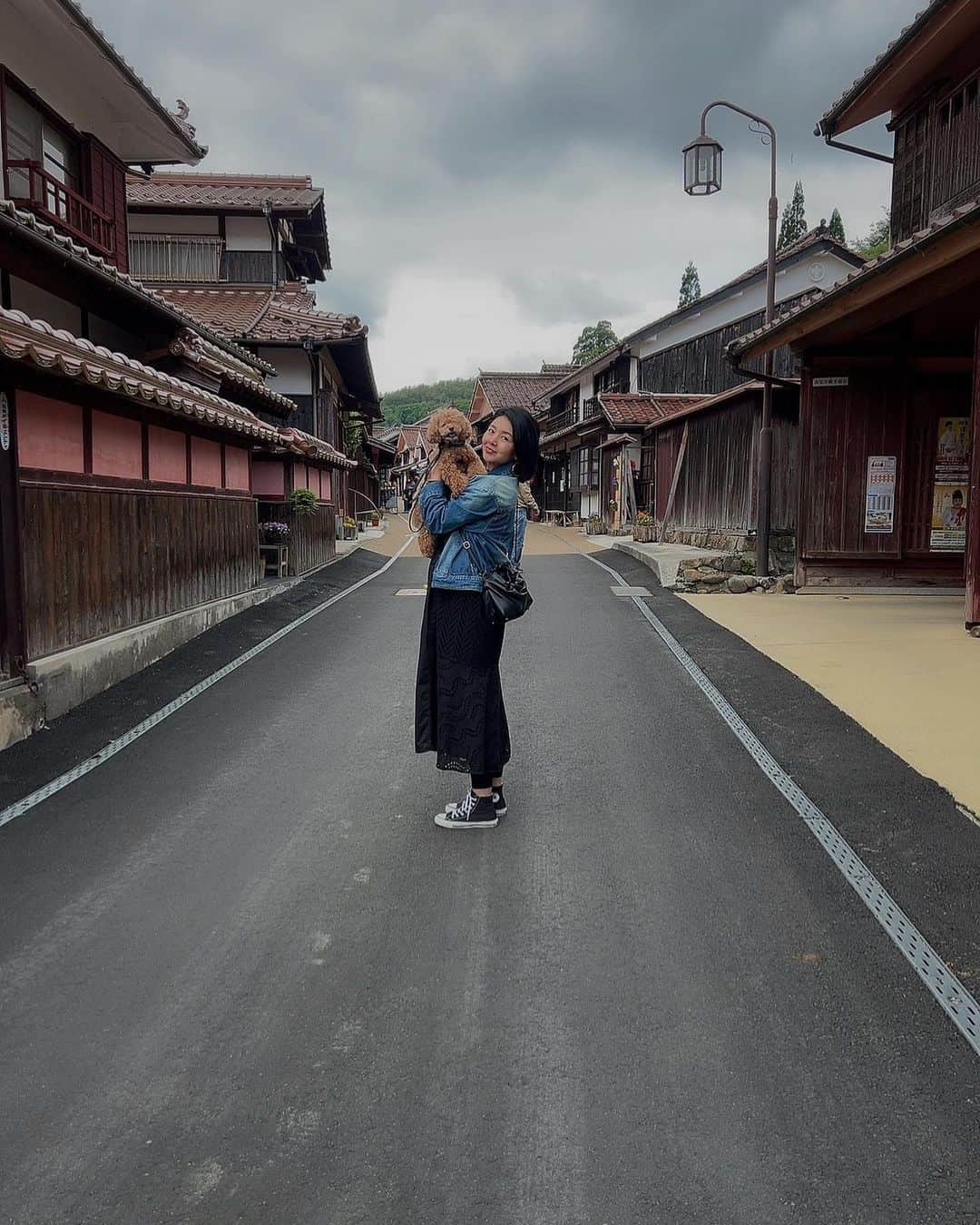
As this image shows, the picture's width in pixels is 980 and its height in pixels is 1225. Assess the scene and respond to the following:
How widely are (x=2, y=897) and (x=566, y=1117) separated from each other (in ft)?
8.78

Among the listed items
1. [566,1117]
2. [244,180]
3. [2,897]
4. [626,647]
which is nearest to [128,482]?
[626,647]

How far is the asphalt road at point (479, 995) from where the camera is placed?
2266 millimetres

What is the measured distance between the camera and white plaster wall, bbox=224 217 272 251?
2252 centimetres

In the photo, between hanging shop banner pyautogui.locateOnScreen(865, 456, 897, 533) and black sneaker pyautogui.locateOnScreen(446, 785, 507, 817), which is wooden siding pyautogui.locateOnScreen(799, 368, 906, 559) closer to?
hanging shop banner pyautogui.locateOnScreen(865, 456, 897, 533)

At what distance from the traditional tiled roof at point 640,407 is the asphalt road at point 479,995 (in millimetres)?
20629

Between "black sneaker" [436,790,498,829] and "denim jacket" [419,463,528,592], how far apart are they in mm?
1062

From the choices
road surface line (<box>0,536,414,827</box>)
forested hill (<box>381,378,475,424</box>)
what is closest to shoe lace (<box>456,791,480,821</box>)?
road surface line (<box>0,536,414,827</box>)

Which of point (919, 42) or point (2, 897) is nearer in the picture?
point (2, 897)

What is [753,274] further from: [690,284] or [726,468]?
[690,284]

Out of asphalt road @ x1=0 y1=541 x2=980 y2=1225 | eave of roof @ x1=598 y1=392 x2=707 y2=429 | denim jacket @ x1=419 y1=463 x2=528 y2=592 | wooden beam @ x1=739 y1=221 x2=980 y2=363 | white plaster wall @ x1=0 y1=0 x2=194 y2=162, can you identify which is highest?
white plaster wall @ x1=0 y1=0 x2=194 y2=162

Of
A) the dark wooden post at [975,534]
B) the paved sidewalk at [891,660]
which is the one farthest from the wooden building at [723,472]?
the dark wooden post at [975,534]

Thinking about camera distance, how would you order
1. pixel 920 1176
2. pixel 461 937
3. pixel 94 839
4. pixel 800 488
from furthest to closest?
pixel 800 488 < pixel 94 839 < pixel 461 937 < pixel 920 1176

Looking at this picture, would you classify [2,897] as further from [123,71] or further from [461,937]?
[123,71]

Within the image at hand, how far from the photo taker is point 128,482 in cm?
914
